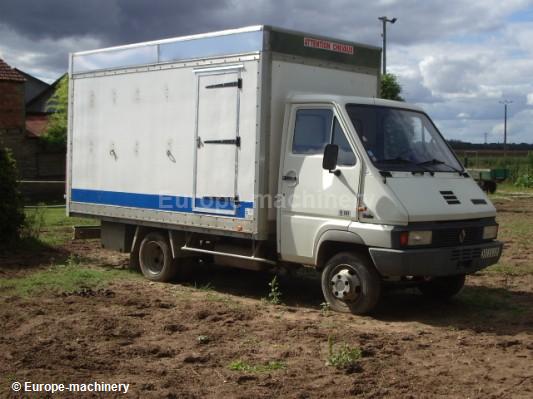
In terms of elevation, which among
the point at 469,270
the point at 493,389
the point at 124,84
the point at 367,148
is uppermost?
the point at 124,84

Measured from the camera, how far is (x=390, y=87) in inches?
1119

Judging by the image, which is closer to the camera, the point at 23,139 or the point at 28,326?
the point at 28,326

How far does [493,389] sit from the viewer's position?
540 cm

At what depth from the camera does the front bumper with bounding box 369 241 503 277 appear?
24.1 feet

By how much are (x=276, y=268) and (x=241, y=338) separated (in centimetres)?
213

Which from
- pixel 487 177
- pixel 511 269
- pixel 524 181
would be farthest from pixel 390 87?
pixel 511 269

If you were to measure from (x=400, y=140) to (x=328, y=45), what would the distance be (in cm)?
168

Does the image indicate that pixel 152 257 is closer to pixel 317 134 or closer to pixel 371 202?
pixel 317 134

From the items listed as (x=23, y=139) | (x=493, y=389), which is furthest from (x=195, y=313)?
(x=23, y=139)

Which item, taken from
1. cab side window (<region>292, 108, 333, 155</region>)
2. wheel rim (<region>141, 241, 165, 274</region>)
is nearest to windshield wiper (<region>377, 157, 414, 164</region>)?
cab side window (<region>292, 108, 333, 155</region>)

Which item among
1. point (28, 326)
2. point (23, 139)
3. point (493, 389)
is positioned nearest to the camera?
point (493, 389)

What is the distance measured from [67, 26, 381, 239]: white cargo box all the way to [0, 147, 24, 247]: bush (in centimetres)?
186

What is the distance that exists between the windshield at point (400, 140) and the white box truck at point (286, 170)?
0.06ft

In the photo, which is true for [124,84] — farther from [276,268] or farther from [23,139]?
[23,139]
